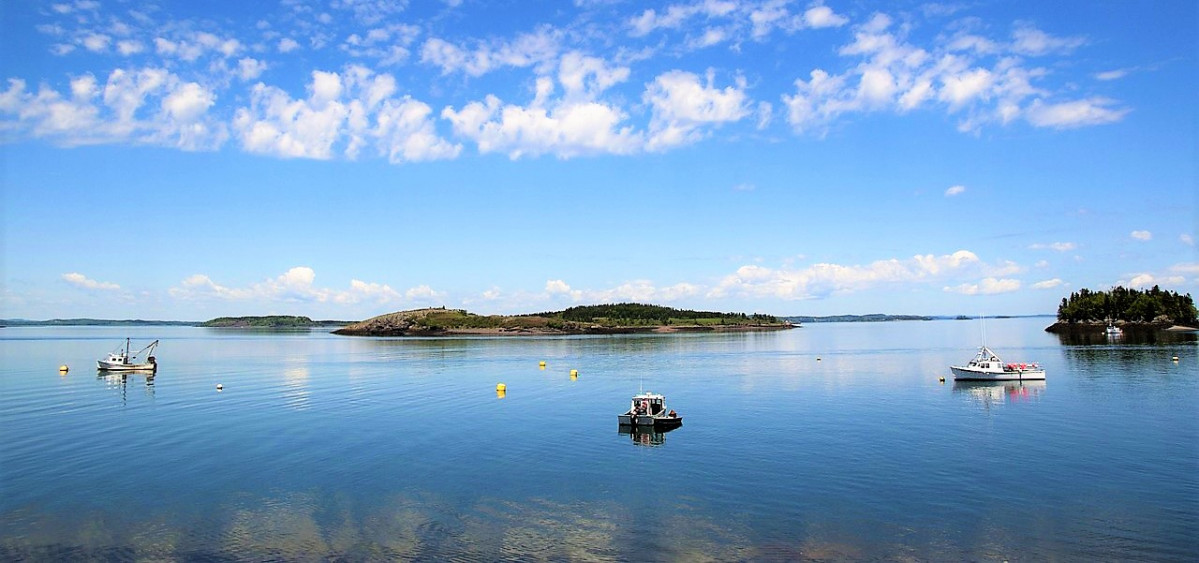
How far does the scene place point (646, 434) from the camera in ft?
180

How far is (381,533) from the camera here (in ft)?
103

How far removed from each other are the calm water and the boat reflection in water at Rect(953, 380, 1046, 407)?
626 mm

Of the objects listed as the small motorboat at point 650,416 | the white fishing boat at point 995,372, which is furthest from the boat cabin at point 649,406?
the white fishing boat at point 995,372

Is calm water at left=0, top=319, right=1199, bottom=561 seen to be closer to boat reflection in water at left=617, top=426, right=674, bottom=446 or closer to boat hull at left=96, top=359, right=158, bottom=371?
boat reflection in water at left=617, top=426, right=674, bottom=446

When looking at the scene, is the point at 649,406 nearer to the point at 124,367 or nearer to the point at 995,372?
the point at 995,372

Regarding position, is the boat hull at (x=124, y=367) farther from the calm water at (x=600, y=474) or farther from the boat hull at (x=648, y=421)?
the boat hull at (x=648, y=421)

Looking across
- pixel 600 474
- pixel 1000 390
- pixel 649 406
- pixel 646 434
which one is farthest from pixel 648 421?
pixel 1000 390

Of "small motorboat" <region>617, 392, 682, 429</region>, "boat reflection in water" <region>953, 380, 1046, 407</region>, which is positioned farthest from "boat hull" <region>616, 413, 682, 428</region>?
"boat reflection in water" <region>953, 380, 1046, 407</region>

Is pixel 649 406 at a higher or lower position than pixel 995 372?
higher

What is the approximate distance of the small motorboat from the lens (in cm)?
5650

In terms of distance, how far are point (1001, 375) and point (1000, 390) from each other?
8992 mm

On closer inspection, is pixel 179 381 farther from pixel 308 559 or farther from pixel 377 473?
pixel 308 559

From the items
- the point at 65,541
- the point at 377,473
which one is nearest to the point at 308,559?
the point at 65,541

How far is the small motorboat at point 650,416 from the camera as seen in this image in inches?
2224
